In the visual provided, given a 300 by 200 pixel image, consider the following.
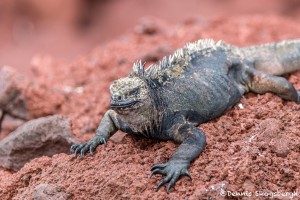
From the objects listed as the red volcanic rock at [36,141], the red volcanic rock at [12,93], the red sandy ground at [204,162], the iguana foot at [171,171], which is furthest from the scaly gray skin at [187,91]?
the red volcanic rock at [12,93]

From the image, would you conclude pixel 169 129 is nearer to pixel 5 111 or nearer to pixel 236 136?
pixel 236 136

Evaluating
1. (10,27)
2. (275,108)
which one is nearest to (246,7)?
(10,27)

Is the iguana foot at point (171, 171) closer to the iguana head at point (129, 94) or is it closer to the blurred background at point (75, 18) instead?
the iguana head at point (129, 94)

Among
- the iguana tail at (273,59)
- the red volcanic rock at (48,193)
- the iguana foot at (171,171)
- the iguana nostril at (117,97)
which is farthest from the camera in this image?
the iguana tail at (273,59)

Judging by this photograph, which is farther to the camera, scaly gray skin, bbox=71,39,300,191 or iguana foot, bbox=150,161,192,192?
scaly gray skin, bbox=71,39,300,191

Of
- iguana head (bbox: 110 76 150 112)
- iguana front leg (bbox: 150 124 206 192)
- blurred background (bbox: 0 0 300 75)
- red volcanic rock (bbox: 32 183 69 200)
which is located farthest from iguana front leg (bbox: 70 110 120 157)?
blurred background (bbox: 0 0 300 75)

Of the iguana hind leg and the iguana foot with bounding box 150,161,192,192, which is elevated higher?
the iguana hind leg

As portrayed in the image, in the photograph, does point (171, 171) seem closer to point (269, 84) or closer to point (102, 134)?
point (102, 134)

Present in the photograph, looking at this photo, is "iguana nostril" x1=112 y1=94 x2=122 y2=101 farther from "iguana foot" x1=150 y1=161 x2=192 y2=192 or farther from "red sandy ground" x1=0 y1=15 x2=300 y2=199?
"iguana foot" x1=150 y1=161 x2=192 y2=192
